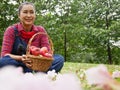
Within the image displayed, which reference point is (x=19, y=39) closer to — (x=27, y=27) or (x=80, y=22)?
(x=27, y=27)

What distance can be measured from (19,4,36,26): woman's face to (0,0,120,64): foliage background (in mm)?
14511

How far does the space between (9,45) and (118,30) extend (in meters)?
14.9

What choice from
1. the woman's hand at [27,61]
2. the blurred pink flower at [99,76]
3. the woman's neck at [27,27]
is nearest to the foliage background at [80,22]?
the woman's neck at [27,27]

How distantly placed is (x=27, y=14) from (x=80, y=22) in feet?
54.2

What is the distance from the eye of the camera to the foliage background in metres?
19.8

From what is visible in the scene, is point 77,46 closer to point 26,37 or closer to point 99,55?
point 99,55

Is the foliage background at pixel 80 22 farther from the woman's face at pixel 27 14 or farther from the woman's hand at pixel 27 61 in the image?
the woman's hand at pixel 27 61

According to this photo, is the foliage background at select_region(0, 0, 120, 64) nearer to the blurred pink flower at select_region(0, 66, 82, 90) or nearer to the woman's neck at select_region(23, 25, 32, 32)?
the woman's neck at select_region(23, 25, 32, 32)

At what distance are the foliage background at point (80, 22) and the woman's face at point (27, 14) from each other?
14511 millimetres

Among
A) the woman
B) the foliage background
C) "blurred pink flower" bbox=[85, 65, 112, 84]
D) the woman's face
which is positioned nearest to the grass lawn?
"blurred pink flower" bbox=[85, 65, 112, 84]

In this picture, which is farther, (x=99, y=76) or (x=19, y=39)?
(x=19, y=39)

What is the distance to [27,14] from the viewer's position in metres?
4.60

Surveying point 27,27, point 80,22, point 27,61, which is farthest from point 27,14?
point 80,22

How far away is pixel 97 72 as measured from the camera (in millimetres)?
450
